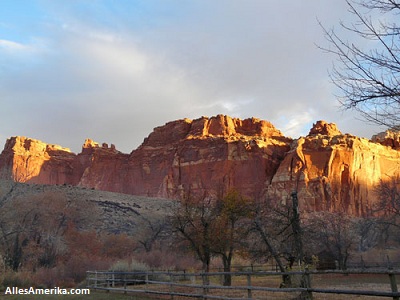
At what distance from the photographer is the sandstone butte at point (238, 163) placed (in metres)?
90.4

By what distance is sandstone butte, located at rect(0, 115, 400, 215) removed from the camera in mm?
90375

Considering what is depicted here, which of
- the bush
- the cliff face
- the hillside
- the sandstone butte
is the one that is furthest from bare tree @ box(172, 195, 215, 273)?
the cliff face

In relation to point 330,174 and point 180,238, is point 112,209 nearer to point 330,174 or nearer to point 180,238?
point 180,238

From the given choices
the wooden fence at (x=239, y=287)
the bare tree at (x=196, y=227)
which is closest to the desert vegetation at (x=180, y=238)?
the bare tree at (x=196, y=227)

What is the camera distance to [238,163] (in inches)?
3925

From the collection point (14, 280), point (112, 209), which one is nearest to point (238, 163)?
point (112, 209)

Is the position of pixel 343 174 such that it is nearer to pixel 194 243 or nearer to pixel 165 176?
pixel 165 176

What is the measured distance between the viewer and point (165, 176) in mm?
111062

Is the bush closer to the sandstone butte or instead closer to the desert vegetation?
the desert vegetation

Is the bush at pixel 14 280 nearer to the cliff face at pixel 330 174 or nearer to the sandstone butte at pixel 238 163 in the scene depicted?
the sandstone butte at pixel 238 163

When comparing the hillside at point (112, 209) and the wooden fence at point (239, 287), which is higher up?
the hillside at point (112, 209)

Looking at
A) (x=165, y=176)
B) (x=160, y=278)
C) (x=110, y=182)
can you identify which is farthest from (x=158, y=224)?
(x=110, y=182)

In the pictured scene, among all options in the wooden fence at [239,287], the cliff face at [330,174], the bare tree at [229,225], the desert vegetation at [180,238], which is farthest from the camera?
the cliff face at [330,174]

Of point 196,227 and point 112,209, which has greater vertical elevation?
point 112,209
